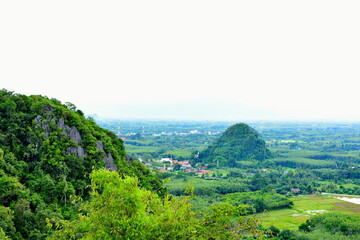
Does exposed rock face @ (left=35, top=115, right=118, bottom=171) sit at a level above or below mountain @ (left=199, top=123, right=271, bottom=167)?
above

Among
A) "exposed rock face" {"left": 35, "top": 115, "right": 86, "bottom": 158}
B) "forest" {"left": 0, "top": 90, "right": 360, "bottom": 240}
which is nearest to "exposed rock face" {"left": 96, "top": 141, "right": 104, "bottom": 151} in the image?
"forest" {"left": 0, "top": 90, "right": 360, "bottom": 240}

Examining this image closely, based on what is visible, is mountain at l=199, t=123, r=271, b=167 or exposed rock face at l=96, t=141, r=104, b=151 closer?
exposed rock face at l=96, t=141, r=104, b=151

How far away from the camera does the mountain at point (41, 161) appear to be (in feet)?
51.8

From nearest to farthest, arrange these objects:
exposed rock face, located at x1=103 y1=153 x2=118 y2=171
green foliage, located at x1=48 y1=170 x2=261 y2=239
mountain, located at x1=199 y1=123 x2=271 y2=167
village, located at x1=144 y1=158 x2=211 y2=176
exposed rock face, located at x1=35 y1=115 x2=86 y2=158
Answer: green foliage, located at x1=48 y1=170 x2=261 y2=239 < exposed rock face, located at x1=35 y1=115 x2=86 y2=158 < exposed rock face, located at x1=103 y1=153 x2=118 y2=171 < village, located at x1=144 y1=158 x2=211 y2=176 < mountain, located at x1=199 y1=123 x2=271 y2=167

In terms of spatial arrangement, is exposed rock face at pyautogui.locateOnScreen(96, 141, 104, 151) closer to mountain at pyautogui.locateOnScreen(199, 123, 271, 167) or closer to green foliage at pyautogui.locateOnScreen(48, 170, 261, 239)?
green foliage at pyautogui.locateOnScreen(48, 170, 261, 239)

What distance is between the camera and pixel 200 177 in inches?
2331

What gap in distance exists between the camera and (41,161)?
2005 cm

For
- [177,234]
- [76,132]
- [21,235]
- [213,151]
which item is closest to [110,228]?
[177,234]

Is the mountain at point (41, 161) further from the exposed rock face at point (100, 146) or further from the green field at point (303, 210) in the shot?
the green field at point (303, 210)

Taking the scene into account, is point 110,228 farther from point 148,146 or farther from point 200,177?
point 148,146

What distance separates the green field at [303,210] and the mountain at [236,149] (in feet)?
111

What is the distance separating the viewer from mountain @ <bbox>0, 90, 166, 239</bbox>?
15789mm

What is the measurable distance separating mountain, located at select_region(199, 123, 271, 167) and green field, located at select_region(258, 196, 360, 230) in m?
33.7

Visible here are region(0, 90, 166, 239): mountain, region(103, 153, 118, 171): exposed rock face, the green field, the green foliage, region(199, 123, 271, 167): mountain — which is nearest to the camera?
the green foliage
